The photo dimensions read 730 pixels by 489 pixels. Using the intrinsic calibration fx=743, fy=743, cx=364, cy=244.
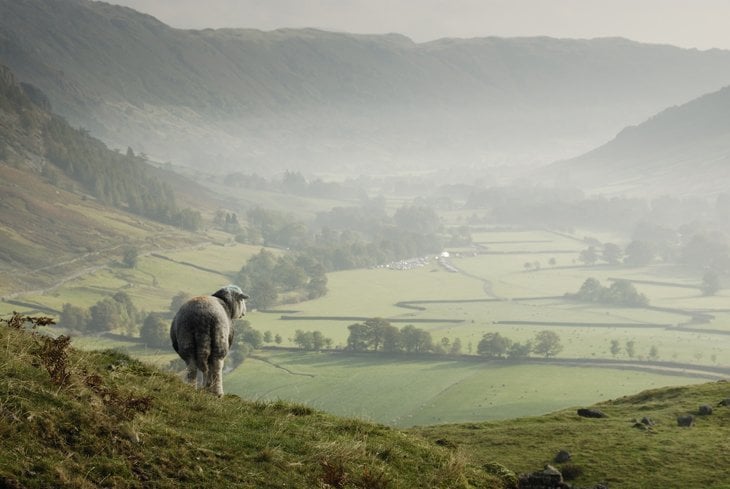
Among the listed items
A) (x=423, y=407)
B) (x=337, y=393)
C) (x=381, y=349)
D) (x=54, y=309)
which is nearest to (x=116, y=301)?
(x=54, y=309)

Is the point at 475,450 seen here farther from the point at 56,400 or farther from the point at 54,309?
the point at 54,309

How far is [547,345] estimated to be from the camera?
138 metres

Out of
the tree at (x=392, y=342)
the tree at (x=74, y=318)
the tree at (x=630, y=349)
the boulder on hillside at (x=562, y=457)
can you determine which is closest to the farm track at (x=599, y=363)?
the tree at (x=392, y=342)

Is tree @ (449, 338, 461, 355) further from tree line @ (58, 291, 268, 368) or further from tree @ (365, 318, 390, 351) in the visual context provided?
tree line @ (58, 291, 268, 368)

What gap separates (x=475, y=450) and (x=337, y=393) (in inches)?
3535

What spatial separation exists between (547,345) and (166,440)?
424ft

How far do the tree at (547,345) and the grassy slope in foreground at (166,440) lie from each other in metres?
122

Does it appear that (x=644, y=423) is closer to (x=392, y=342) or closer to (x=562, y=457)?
(x=562, y=457)

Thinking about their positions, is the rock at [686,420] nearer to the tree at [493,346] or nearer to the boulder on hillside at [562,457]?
the boulder on hillside at [562,457]

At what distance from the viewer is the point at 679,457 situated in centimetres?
2128

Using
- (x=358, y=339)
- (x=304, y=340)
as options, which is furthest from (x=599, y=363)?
(x=304, y=340)

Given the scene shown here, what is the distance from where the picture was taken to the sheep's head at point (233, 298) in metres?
23.6

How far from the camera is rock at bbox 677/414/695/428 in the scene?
24.9m

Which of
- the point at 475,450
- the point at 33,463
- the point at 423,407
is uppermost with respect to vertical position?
the point at 33,463
